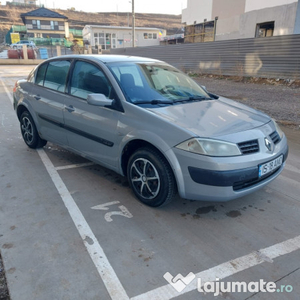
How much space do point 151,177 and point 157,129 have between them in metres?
0.55

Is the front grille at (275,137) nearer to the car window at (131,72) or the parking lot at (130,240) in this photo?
the parking lot at (130,240)

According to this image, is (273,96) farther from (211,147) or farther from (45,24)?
(45,24)

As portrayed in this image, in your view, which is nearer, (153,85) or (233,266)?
(233,266)

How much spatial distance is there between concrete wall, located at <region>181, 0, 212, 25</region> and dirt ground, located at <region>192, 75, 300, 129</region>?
16086 millimetres

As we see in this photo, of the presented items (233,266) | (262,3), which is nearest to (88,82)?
(233,266)

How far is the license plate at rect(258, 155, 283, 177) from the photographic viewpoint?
2928 millimetres

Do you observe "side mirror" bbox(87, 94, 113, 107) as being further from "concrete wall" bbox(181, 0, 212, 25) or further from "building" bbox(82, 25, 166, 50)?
"building" bbox(82, 25, 166, 50)

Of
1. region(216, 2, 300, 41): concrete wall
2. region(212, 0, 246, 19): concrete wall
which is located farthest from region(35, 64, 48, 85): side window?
region(212, 0, 246, 19): concrete wall

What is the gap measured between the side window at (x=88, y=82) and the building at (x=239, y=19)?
716 inches

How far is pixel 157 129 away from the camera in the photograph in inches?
118

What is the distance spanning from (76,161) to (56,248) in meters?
2.27

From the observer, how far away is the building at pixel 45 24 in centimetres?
6278

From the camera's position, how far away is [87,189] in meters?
3.73

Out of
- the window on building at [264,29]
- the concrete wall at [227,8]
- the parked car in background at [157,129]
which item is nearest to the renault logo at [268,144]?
the parked car in background at [157,129]
